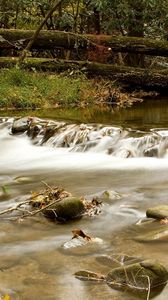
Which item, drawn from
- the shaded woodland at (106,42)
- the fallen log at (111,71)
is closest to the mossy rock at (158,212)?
the shaded woodland at (106,42)

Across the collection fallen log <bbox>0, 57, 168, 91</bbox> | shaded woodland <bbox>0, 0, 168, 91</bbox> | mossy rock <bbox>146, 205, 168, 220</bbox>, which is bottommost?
mossy rock <bbox>146, 205, 168, 220</bbox>

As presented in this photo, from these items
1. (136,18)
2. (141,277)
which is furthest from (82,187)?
(136,18)

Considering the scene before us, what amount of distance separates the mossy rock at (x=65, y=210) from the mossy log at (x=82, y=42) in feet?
37.7

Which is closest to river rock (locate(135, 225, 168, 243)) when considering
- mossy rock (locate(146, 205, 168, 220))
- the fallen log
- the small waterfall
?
mossy rock (locate(146, 205, 168, 220))

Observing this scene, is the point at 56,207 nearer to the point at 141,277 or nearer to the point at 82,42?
the point at 141,277

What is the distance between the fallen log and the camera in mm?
15789

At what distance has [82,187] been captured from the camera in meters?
6.60

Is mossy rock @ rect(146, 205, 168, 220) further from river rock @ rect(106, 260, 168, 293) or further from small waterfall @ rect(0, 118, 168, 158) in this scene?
small waterfall @ rect(0, 118, 168, 158)

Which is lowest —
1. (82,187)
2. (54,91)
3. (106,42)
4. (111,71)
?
(82,187)

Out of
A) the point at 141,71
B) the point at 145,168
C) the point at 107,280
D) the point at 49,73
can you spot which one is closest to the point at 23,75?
the point at 49,73

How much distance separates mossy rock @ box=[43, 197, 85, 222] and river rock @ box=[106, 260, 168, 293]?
62.2 inches

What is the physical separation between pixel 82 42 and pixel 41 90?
2.83 metres

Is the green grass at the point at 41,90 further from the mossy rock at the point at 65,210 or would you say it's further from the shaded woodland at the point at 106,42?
the mossy rock at the point at 65,210

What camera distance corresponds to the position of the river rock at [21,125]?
10.7 meters
